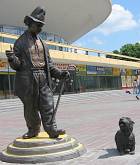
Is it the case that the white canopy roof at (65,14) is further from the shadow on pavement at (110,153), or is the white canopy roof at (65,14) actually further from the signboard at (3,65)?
the shadow on pavement at (110,153)

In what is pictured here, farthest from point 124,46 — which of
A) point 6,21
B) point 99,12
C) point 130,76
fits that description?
point 6,21

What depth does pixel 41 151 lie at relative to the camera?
7.89 meters

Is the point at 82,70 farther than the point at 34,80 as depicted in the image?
Yes

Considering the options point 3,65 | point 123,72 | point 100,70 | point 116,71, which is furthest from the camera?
point 123,72

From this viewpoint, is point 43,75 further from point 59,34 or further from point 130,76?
point 59,34

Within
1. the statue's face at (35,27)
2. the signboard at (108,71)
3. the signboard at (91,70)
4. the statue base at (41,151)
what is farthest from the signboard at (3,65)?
the statue base at (41,151)

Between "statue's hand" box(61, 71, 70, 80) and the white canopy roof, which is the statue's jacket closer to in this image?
"statue's hand" box(61, 71, 70, 80)

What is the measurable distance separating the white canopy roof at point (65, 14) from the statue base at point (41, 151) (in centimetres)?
4704

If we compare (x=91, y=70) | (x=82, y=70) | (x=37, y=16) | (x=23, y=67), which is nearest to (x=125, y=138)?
(x=23, y=67)

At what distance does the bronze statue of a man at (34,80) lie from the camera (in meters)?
8.12

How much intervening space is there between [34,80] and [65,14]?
56199 millimetres

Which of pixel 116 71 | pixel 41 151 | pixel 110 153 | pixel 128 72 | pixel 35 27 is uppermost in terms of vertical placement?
pixel 35 27

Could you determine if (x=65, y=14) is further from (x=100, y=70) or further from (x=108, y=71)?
(x=100, y=70)

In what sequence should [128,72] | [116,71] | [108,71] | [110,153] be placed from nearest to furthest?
1. [110,153]
2. [108,71]
3. [116,71]
4. [128,72]
